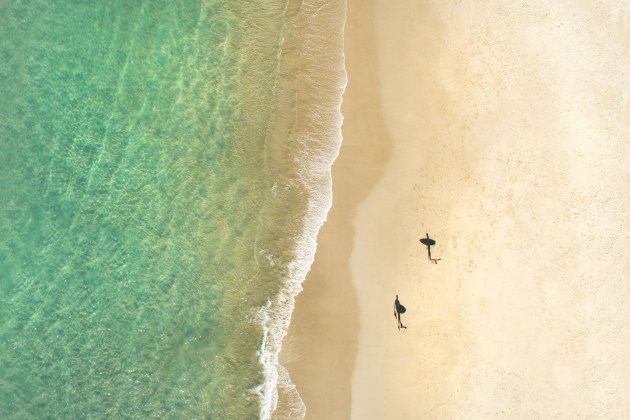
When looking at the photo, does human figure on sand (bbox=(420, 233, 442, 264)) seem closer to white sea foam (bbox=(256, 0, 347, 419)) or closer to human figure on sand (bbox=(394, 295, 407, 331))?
human figure on sand (bbox=(394, 295, 407, 331))

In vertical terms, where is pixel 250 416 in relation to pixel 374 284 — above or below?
below

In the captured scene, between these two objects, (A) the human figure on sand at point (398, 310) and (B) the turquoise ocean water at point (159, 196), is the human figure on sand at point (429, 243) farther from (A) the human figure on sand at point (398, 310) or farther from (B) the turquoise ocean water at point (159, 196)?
(B) the turquoise ocean water at point (159, 196)

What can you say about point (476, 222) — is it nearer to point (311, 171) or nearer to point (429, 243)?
point (429, 243)

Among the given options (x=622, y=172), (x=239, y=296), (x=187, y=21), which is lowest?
(x=239, y=296)

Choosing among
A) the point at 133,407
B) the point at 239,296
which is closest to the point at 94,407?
the point at 133,407

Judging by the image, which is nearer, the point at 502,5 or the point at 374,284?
the point at 374,284

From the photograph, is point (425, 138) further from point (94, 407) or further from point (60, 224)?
point (94, 407)

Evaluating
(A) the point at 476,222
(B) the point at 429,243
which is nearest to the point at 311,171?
(B) the point at 429,243

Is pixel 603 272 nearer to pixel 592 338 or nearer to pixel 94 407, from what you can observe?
pixel 592 338
